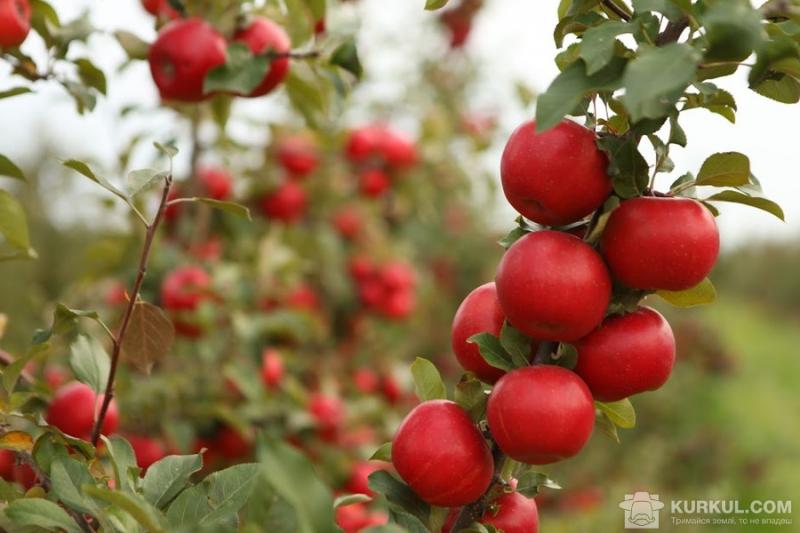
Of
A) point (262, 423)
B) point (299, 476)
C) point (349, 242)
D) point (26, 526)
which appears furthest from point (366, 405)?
point (299, 476)

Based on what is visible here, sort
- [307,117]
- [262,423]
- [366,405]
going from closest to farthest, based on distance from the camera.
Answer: [307,117] → [262,423] → [366,405]

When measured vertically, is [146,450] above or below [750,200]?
below

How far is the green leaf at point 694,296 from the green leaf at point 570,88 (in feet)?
0.64

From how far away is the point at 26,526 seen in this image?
570mm

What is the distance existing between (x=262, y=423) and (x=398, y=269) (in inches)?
29.1

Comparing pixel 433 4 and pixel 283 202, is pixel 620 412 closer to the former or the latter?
pixel 433 4

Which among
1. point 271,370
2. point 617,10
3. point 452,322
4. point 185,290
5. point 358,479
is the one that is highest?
point 617,10

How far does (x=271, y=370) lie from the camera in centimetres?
169

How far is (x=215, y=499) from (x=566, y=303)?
0.28 metres

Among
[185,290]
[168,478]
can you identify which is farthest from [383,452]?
[185,290]

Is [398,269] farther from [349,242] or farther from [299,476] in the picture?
[299,476]

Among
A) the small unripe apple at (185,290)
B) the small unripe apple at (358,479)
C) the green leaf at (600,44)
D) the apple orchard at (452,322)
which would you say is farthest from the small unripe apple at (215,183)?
the green leaf at (600,44)

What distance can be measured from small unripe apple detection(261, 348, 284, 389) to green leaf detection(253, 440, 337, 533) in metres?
1.29

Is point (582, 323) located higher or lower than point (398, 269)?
higher
